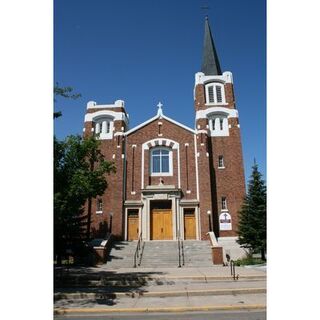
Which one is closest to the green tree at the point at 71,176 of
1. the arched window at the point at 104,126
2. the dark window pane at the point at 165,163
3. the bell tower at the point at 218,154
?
the dark window pane at the point at 165,163

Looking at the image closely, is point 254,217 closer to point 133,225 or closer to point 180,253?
point 180,253

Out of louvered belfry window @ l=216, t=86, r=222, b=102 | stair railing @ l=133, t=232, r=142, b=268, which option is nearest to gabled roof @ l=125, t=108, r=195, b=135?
louvered belfry window @ l=216, t=86, r=222, b=102

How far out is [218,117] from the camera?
25.2 meters

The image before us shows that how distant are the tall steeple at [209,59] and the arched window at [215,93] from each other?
2363mm

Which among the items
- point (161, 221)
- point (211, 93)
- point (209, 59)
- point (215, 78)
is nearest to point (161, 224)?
point (161, 221)

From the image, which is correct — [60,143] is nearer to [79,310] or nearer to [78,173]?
[78,173]

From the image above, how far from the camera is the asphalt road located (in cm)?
779

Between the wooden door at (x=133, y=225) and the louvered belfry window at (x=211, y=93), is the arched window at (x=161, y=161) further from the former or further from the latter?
the louvered belfry window at (x=211, y=93)

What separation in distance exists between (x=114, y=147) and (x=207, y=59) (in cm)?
1235

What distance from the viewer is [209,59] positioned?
2936 centimetres

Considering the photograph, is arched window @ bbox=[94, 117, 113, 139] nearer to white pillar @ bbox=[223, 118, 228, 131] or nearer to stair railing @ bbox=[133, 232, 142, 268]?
white pillar @ bbox=[223, 118, 228, 131]

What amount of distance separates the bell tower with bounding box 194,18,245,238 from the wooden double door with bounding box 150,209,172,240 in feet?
7.58

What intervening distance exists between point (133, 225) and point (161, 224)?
1.93 metres
